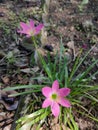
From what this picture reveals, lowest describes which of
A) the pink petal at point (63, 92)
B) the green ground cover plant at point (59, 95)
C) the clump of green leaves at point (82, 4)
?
the green ground cover plant at point (59, 95)

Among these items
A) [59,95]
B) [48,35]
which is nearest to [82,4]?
[48,35]

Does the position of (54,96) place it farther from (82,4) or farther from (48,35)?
(82,4)

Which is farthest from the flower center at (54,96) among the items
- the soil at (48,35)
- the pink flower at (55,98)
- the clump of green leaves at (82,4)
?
the clump of green leaves at (82,4)

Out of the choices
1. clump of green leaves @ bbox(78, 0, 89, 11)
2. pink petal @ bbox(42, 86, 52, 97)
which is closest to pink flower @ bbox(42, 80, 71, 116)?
pink petal @ bbox(42, 86, 52, 97)

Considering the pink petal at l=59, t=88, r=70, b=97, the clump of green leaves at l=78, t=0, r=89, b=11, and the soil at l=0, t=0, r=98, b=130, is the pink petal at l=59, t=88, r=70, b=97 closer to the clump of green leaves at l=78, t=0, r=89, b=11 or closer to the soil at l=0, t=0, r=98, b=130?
the soil at l=0, t=0, r=98, b=130

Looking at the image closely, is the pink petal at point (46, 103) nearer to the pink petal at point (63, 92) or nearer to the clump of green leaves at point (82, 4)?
the pink petal at point (63, 92)

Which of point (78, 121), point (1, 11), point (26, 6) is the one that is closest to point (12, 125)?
point (78, 121)

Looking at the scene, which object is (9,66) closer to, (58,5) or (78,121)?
(78,121)
